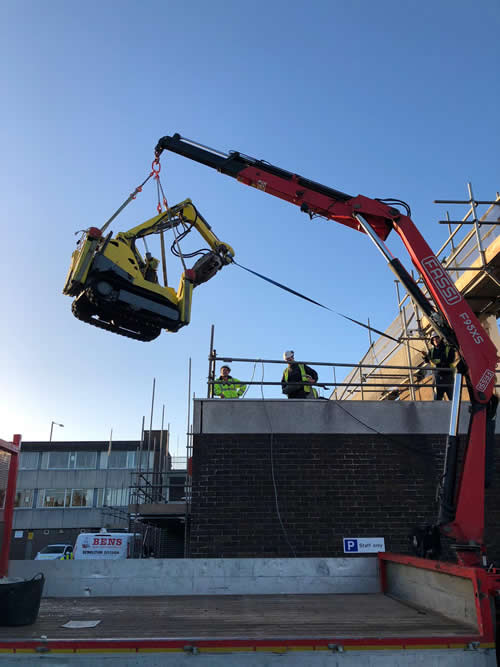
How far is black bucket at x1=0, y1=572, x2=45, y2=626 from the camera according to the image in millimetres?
4848

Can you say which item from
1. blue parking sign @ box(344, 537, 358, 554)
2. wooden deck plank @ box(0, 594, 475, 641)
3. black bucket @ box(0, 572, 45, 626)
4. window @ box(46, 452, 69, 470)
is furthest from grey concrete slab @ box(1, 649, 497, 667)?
window @ box(46, 452, 69, 470)

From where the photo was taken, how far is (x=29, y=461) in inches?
1860

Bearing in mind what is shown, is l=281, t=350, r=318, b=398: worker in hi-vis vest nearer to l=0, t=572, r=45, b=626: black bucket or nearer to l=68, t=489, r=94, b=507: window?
l=0, t=572, r=45, b=626: black bucket

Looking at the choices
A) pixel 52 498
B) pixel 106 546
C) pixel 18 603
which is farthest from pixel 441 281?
pixel 52 498

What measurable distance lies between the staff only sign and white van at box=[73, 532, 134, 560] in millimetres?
11384

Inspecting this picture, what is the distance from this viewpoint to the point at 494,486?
9586 millimetres

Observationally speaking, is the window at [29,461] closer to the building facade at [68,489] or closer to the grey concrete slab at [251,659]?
the building facade at [68,489]

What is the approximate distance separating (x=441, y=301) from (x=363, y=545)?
4332mm

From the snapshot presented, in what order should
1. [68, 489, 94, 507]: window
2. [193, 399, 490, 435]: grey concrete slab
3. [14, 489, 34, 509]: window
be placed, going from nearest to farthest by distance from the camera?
[193, 399, 490, 435]: grey concrete slab < [14, 489, 34, 509]: window < [68, 489, 94, 507]: window

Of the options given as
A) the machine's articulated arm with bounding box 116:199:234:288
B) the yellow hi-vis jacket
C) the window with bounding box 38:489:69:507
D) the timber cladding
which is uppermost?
the machine's articulated arm with bounding box 116:199:234:288

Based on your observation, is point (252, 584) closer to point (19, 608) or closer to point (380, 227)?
point (19, 608)

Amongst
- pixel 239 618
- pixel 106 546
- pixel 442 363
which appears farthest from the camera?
pixel 106 546

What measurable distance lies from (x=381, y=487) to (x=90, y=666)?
21.8ft

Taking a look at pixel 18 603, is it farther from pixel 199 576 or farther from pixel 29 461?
pixel 29 461
